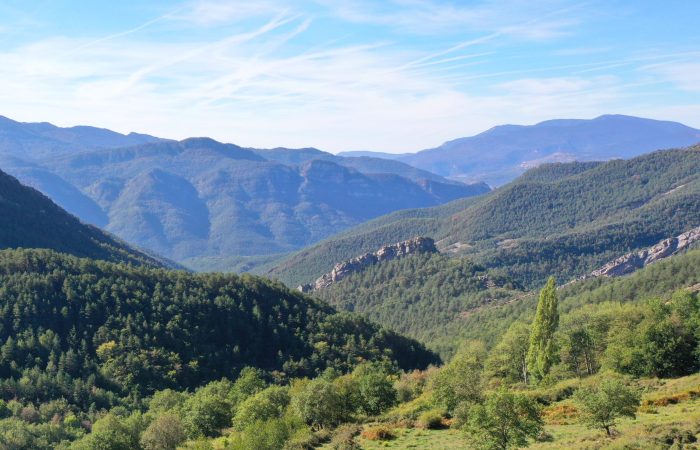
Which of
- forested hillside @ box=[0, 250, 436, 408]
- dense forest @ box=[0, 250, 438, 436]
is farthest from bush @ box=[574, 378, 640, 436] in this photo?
forested hillside @ box=[0, 250, 436, 408]

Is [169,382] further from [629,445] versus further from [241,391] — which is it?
[629,445]

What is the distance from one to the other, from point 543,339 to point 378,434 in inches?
1542

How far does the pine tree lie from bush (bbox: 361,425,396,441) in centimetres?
3492

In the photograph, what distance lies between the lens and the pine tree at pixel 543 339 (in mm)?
95188

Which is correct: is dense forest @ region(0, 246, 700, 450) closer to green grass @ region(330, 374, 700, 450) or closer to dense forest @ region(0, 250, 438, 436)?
green grass @ region(330, 374, 700, 450)

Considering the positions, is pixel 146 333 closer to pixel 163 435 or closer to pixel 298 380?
pixel 298 380

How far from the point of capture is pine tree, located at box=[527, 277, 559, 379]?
95.2 metres

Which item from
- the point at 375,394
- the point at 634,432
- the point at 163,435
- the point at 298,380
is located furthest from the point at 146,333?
the point at 634,432

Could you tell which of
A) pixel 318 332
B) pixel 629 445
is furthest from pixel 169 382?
pixel 629 445

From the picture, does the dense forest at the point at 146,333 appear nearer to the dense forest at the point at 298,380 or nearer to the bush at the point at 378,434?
the dense forest at the point at 298,380

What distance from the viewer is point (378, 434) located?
69.2 m

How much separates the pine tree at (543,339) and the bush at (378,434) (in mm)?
34922

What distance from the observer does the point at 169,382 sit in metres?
123

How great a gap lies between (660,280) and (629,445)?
153 metres
